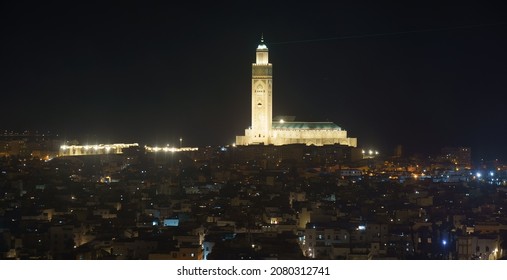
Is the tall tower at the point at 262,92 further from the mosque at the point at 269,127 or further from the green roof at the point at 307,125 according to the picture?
the green roof at the point at 307,125

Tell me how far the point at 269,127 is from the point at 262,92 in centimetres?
105

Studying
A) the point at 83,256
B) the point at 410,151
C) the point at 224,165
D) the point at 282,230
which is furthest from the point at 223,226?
the point at 410,151

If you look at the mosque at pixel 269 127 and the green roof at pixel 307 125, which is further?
the green roof at pixel 307 125

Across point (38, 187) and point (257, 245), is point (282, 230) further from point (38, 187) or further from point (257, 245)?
point (38, 187)

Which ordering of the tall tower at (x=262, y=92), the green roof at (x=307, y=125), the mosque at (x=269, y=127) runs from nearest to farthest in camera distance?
the mosque at (x=269, y=127), the tall tower at (x=262, y=92), the green roof at (x=307, y=125)

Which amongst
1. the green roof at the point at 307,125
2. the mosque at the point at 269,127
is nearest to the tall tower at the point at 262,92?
the mosque at the point at 269,127

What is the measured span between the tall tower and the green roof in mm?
436

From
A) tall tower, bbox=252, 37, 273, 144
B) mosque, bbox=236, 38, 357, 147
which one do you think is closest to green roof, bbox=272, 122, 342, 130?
mosque, bbox=236, 38, 357, 147

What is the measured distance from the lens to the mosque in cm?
3047

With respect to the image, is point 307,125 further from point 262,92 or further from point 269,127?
point 262,92

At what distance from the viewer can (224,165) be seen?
27.1 metres

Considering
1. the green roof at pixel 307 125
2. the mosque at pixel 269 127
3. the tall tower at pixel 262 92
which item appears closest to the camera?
the mosque at pixel 269 127

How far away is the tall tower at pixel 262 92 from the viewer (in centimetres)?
3061
